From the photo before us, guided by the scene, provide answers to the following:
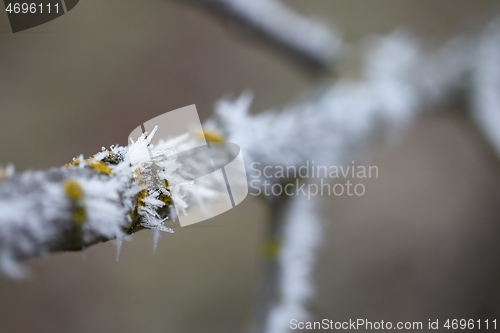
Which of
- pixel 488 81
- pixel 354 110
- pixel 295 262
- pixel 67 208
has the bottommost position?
pixel 67 208

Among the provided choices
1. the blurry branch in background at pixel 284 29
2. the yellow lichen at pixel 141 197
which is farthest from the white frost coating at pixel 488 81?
the yellow lichen at pixel 141 197

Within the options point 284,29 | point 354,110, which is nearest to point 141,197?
point 354,110

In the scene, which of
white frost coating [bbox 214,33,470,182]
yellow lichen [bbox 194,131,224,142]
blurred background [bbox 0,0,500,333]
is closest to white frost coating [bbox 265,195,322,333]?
white frost coating [bbox 214,33,470,182]

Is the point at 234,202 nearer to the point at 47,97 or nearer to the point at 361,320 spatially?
the point at 361,320

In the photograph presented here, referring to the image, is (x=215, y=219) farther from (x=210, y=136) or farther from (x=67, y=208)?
(x=67, y=208)

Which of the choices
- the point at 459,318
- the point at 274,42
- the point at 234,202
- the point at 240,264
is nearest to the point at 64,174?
the point at 234,202

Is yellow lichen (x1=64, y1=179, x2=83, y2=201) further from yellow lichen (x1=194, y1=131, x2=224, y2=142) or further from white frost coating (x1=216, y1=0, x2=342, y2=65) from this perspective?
white frost coating (x1=216, y1=0, x2=342, y2=65)
